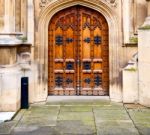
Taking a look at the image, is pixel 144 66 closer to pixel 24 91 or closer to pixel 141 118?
pixel 141 118

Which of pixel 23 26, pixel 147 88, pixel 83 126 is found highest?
pixel 23 26

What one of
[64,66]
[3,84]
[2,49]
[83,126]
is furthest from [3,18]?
[83,126]

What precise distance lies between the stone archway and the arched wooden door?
20 centimetres

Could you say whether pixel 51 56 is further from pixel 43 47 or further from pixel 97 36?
pixel 97 36

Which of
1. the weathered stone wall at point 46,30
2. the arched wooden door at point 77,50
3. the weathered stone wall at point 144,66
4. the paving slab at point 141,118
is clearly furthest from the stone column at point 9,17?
the paving slab at point 141,118

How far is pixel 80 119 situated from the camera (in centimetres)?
830

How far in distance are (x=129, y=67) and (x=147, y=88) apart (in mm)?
773

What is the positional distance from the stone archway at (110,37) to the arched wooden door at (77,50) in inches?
8.1

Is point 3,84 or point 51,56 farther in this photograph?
point 51,56

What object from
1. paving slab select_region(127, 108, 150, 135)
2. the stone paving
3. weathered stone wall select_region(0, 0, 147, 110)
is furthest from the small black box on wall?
paving slab select_region(127, 108, 150, 135)

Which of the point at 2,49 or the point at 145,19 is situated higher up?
the point at 145,19

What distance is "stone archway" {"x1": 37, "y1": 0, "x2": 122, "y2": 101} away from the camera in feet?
33.7

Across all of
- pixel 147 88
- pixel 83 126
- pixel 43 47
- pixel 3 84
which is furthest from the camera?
pixel 43 47

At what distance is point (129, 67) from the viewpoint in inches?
393
